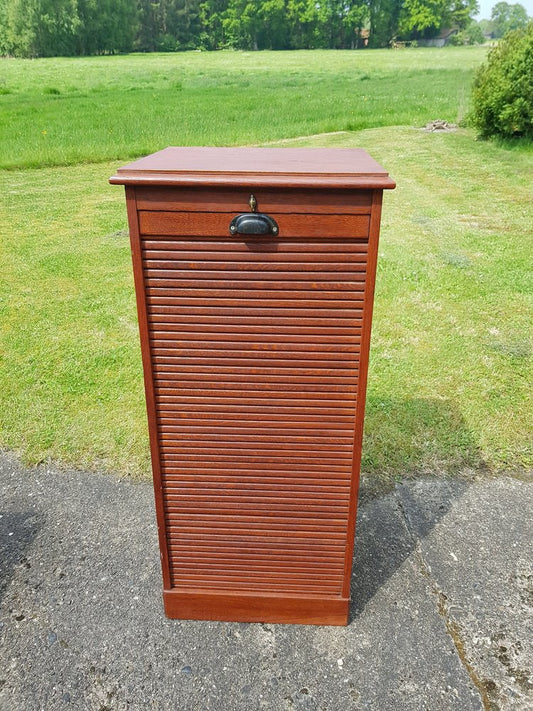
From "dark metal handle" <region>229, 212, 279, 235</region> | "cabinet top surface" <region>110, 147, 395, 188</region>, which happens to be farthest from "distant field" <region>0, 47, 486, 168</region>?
"dark metal handle" <region>229, 212, 279, 235</region>

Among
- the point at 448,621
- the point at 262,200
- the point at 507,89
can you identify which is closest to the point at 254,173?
the point at 262,200

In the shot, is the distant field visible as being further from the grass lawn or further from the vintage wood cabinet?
the vintage wood cabinet

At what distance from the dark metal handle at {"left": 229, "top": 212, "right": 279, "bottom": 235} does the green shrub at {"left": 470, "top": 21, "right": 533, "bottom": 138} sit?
43.9ft

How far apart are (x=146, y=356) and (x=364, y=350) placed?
0.82 m

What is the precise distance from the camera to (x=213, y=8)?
7631 centimetres

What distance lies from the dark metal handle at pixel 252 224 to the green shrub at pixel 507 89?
13.4 m

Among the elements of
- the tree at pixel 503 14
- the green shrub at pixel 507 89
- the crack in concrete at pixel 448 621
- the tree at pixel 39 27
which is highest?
the tree at pixel 503 14

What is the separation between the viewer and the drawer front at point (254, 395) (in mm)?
1977

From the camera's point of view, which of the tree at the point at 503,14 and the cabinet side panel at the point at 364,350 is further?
the tree at the point at 503,14

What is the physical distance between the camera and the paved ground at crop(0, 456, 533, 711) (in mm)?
2307

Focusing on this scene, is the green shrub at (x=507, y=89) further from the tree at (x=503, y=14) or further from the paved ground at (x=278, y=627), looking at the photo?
the tree at (x=503, y=14)

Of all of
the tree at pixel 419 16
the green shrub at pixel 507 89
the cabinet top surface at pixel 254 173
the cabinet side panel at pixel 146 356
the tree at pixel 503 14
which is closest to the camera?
the cabinet top surface at pixel 254 173

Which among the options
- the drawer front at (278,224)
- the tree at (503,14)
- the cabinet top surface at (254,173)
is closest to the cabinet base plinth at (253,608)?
the drawer front at (278,224)

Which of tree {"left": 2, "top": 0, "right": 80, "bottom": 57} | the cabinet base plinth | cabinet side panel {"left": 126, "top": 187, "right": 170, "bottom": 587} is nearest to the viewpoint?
cabinet side panel {"left": 126, "top": 187, "right": 170, "bottom": 587}
